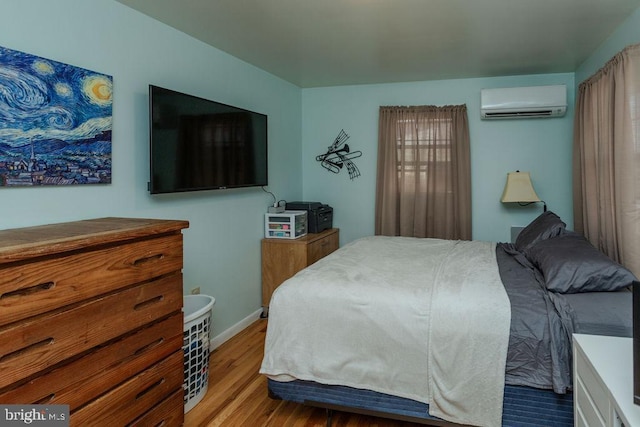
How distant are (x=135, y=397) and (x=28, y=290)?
719 millimetres

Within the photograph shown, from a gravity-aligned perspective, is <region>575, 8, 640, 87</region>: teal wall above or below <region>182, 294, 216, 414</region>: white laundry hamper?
above

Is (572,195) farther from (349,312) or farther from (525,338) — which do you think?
(349,312)

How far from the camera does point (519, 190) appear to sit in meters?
3.99

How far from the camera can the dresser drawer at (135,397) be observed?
161 cm

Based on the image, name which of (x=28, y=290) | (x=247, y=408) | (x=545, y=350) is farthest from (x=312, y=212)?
(x=28, y=290)

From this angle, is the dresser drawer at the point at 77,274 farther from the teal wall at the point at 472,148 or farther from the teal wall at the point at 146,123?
the teal wall at the point at 472,148

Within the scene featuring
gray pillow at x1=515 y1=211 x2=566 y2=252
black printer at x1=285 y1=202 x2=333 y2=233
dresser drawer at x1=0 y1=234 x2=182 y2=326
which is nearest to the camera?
dresser drawer at x1=0 y1=234 x2=182 y2=326

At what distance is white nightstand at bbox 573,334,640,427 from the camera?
1204 millimetres

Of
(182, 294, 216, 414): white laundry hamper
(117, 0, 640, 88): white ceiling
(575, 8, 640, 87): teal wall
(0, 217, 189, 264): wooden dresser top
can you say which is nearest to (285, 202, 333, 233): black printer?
(117, 0, 640, 88): white ceiling

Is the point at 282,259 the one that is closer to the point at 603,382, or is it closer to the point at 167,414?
the point at 167,414

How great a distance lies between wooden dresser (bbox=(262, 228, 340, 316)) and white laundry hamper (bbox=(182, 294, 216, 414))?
1323 millimetres

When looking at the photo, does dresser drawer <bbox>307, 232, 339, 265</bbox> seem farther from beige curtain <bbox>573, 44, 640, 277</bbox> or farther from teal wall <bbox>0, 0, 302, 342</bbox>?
beige curtain <bbox>573, 44, 640, 277</bbox>

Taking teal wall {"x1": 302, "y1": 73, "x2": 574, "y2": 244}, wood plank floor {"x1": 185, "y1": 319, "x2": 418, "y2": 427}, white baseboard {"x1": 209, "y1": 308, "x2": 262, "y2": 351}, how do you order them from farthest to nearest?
1. teal wall {"x1": 302, "y1": 73, "x2": 574, "y2": 244}
2. white baseboard {"x1": 209, "y1": 308, "x2": 262, "y2": 351}
3. wood plank floor {"x1": 185, "y1": 319, "x2": 418, "y2": 427}

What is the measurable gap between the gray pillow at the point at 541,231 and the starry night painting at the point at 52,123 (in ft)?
9.22
